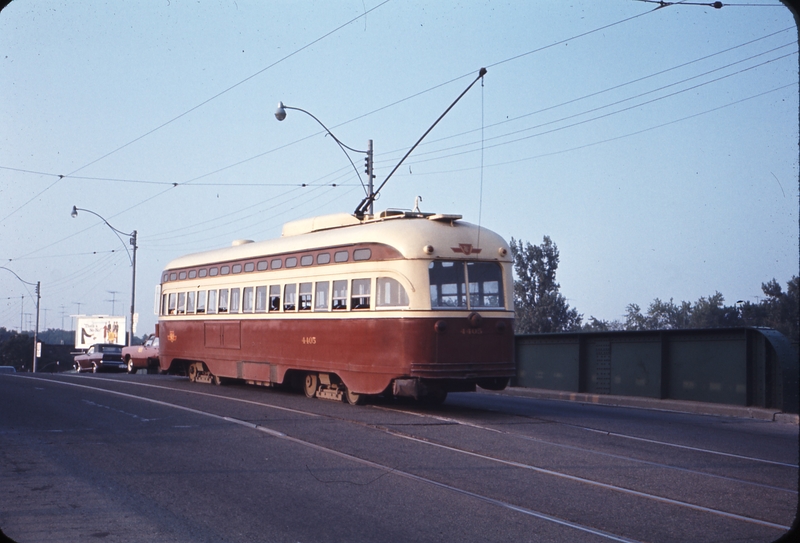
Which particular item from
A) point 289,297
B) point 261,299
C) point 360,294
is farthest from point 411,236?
point 261,299

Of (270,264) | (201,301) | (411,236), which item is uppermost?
(411,236)

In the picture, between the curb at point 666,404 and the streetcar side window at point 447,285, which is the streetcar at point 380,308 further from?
the curb at point 666,404

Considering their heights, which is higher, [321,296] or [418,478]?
[321,296]

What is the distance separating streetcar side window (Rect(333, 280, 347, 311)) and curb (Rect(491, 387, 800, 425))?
23.3 ft

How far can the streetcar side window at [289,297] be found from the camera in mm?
17188

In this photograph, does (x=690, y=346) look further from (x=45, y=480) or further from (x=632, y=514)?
(x=45, y=480)

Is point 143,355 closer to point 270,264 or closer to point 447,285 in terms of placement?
point 270,264

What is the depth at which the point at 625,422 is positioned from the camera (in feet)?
45.7

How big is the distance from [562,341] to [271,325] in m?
7.79

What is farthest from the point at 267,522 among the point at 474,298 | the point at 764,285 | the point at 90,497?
the point at 764,285

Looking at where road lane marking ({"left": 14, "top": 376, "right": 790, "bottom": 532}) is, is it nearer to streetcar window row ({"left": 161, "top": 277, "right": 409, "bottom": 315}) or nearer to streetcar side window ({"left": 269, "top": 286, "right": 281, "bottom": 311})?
streetcar window row ({"left": 161, "top": 277, "right": 409, "bottom": 315})

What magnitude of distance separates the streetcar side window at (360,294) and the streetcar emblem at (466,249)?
5.58 ft

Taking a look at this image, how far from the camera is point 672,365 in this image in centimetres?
1770

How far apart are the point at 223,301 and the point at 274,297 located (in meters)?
2.81
